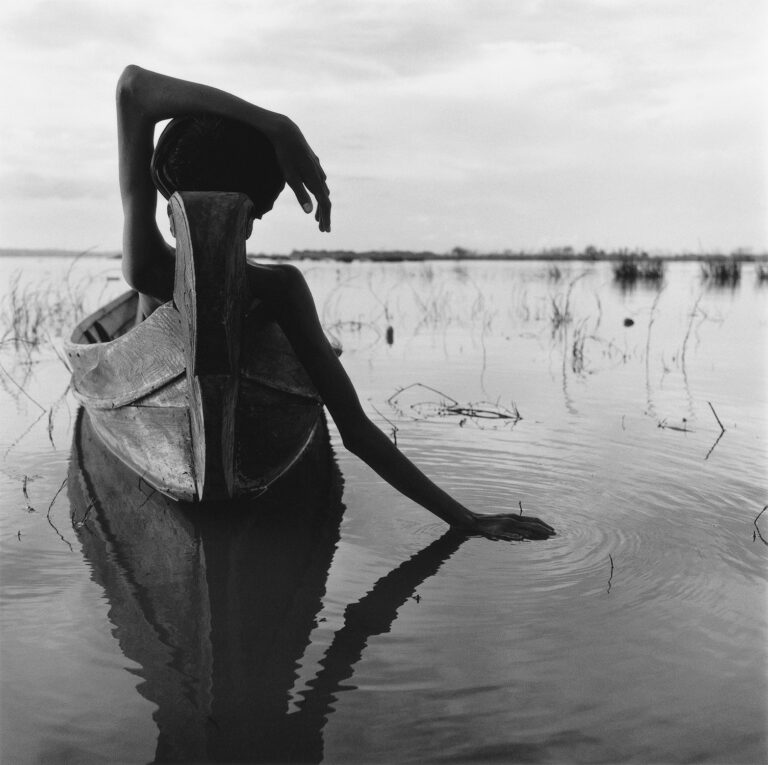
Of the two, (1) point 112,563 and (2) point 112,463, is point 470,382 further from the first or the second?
(1) point 112,563

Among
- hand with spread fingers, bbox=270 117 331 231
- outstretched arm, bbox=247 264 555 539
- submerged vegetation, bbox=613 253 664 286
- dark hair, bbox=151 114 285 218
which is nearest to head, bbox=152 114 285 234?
dark hair, bbox=151 114 285 218

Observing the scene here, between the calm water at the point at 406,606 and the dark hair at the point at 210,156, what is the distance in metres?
1.24

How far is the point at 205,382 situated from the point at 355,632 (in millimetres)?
907

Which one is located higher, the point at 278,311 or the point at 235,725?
the point at 278,311

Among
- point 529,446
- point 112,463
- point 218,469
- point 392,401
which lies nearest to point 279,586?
point 218,469

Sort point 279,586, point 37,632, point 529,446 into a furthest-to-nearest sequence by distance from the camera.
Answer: point 529,446, point 279,586, point 37,632

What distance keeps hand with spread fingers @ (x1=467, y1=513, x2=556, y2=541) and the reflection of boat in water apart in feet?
0.37

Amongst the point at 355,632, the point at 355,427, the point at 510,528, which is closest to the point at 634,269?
the point at 510,528

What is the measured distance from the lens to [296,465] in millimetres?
3564

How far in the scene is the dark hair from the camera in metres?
2.18

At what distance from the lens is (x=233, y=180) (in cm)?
228

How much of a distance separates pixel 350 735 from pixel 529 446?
2.62m

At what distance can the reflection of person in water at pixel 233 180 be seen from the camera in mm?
2154

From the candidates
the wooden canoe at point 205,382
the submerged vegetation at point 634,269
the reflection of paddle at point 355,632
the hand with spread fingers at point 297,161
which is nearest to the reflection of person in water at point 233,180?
the hand with spread fingers at point 297,161
